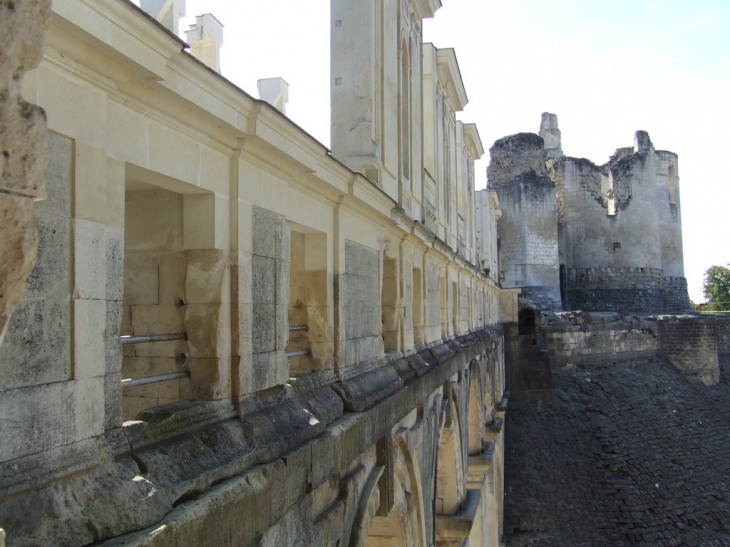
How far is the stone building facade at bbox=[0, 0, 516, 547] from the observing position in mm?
1978

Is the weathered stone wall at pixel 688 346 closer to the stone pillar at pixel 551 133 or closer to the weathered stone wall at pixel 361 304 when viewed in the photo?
the stone pillar at pixel 551 133

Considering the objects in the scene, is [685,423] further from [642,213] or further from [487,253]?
[642,213]

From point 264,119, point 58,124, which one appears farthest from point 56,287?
point 264,119

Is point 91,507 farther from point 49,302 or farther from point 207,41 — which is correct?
point 207,41

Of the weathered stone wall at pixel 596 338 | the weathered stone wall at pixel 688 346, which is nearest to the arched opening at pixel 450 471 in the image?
the weathered stone wall at pixel 596 338

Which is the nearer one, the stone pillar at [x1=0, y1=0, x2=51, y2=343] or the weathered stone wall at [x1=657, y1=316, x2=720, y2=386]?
the stone pillar at [x1=0, y1=0, x2=51, y2=343]

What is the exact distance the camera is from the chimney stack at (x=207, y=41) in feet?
11.2

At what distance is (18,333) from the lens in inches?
73.2

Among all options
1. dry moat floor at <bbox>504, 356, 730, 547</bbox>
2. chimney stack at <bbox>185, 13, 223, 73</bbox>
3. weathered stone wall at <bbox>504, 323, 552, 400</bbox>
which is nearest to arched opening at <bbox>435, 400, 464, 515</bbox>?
dry moat floor at <bbox>504, 356, 730, 547</bbox>

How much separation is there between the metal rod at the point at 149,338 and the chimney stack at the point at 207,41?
1.45 meters

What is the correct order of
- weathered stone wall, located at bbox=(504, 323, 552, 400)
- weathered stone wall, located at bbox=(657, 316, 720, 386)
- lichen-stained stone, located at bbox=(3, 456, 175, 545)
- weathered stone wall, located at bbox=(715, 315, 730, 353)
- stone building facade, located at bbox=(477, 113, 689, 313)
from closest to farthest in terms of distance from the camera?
lichen-stained stone, located at bbox=(3, 456, 175, 545) < weathered stone wall, located at bbox=(504, 323, 552, 400) < weathered stone wall, located at bbox=(657, 316, 720, 386) < stone building facade, located at bbox=(477, 113, 689, 313) < weathered stone wall, located at bbox=(715, 315, 730, 353)

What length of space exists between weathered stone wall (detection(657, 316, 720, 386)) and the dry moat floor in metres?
2.12

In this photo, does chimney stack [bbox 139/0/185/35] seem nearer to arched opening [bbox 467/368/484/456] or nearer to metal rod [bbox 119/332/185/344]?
metal rod [bbox 119/332/185/344]

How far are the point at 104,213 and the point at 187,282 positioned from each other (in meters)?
0.82
